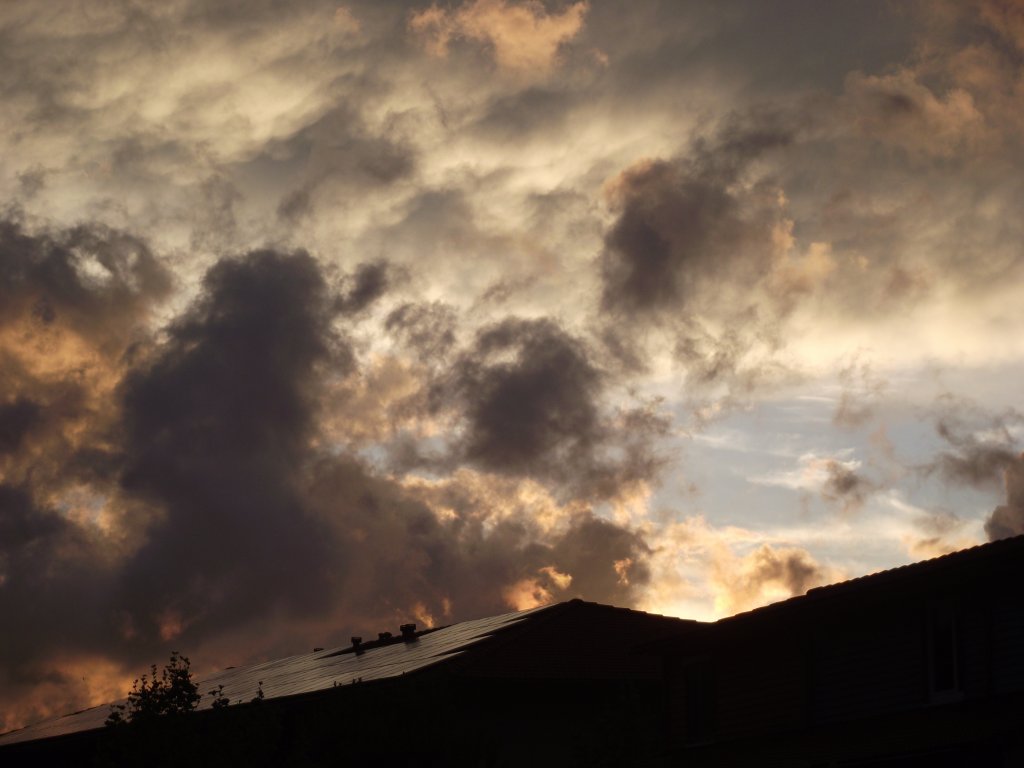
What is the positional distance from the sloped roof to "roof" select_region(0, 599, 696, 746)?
0.34ft

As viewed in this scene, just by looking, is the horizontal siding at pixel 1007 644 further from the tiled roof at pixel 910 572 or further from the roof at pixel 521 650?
the roof at pixel 521 650

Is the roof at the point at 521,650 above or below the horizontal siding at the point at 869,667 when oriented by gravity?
above

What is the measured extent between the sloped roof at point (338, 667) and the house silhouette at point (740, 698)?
631 millimetres

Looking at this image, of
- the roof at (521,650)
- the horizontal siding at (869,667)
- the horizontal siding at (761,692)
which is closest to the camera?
the horizontal siding at (869,667)

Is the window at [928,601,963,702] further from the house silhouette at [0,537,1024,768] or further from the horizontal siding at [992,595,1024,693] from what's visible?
the horizontal siding at [992,595,1024,693]

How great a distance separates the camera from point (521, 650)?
36969 mm

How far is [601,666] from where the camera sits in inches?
1499

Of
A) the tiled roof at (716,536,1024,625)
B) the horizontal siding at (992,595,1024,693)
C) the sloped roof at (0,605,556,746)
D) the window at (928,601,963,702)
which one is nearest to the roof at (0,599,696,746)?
the sloped roof at (0,605,556,746)

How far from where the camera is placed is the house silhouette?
24.4 metres

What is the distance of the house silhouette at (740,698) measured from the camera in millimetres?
24438

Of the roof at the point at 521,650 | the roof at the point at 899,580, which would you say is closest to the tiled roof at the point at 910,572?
the roof at the point at 899,580

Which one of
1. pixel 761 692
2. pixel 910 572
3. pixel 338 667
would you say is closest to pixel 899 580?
pixel 910 572

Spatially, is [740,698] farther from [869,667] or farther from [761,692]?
[869,667]

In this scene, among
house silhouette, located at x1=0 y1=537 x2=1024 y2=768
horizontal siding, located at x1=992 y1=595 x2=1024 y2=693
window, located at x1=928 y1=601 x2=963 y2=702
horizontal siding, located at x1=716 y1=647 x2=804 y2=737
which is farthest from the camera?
horizontal siding, located at x1=716 y1=647 x2=804 y2=737
